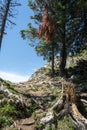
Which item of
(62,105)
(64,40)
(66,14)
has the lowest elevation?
(62,105)

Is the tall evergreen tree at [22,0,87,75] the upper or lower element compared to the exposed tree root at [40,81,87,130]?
upper

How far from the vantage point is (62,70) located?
1330 inches

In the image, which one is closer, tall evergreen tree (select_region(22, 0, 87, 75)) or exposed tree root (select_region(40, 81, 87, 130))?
exposed tree root (select_region(40, 81, 87, 130))

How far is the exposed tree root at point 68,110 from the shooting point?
50.2 ft

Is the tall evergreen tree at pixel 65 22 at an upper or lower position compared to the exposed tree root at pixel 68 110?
upper

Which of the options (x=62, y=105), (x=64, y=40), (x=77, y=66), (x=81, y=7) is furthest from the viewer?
(x=77, y=66)

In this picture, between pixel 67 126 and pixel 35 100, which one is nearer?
pixel 67 126

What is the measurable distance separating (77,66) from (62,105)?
765 inches

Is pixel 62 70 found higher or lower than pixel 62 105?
higher

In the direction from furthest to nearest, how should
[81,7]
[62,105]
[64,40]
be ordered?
[64,40] < [81,7] < [62,105]

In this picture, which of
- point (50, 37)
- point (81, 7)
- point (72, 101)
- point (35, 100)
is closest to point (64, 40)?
point (50, 37)

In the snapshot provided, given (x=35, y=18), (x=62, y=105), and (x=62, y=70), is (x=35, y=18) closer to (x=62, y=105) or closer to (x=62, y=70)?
(x=62, y=70)

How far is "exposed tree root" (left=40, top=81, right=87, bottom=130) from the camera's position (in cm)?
1529

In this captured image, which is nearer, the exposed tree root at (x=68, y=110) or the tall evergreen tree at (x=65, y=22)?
the exposed tree root at (x=68, y=110)
